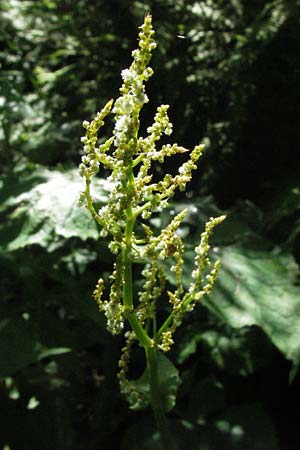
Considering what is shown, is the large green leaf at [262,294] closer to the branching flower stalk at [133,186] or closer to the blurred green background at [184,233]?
the blurred green background at [184,233]

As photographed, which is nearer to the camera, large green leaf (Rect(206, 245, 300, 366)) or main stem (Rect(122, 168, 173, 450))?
main stem (Rect(122, 168, 173, 450))

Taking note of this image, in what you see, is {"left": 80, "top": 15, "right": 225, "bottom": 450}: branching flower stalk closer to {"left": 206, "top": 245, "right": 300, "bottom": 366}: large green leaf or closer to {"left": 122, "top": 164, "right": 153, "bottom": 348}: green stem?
{"left": 122, "top": 164, "right": 153, "bottom": 348}: green stem

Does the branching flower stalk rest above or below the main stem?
above

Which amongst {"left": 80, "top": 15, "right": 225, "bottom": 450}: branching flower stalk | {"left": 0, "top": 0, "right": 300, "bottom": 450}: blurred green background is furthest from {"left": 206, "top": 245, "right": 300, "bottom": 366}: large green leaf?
{"left": 80, "top": 15, "right": 225, "bottom": 450}: branching flower stalk

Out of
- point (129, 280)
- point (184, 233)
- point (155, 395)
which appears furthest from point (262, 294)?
point (129, 280)

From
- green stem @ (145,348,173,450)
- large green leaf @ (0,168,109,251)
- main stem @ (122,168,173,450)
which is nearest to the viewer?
main stem @ (122,168,173,450)

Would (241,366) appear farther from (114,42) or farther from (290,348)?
(114,42)

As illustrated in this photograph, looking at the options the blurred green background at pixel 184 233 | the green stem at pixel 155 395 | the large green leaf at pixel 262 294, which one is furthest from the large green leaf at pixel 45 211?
the green stem at pixel 155 395
